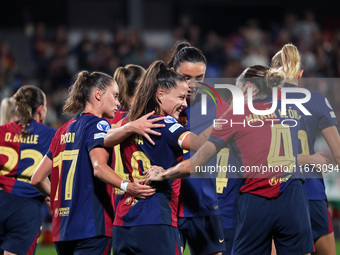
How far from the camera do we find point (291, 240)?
4.81 m

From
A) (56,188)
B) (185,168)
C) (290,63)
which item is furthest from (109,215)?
(290,63)

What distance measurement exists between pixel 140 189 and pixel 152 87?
32.4 inches

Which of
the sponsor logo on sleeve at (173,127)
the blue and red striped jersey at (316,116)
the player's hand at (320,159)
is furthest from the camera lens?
the blue and red striped jersey at (316,116)

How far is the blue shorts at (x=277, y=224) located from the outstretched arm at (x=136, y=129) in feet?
3.98

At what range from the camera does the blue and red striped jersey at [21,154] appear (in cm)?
623

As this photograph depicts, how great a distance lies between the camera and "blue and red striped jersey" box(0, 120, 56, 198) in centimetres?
623

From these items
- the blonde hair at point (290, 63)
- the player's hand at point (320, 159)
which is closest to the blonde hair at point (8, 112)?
the blonde hair at point (290, 63)

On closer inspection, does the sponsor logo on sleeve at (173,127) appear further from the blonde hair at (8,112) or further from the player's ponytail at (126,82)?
the blonde hair at (8,112)

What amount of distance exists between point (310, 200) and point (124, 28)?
1280 cm

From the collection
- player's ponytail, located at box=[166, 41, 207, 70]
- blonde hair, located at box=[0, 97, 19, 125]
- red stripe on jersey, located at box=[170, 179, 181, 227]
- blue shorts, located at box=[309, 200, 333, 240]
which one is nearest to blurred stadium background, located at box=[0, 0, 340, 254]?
blonde hair, located at box=[0, 97, 19, 125]

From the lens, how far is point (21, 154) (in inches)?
245

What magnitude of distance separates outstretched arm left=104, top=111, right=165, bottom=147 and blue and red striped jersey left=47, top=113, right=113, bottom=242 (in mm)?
215

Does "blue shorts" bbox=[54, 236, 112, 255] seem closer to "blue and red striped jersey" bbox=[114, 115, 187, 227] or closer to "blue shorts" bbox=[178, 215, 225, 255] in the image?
"blue and red striped jersey" bbox=[114, 115, 187, 227]

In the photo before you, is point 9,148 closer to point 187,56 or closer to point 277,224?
point 187,56
